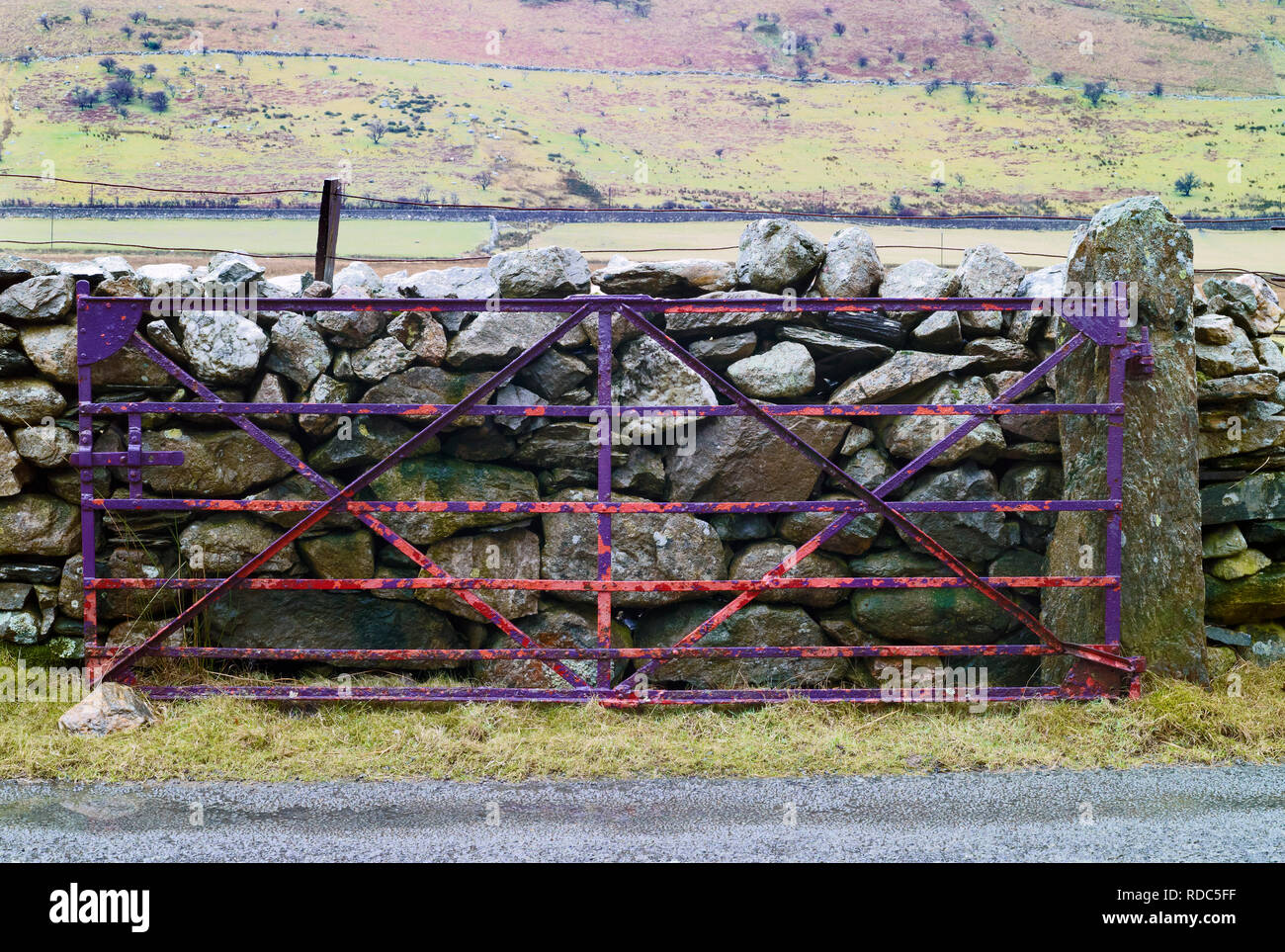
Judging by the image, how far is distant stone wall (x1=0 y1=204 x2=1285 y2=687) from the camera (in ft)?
16.9

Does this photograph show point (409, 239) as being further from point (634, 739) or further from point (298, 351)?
point (634, 739)

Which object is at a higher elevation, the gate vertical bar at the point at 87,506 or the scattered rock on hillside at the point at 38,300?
the scattered rock on hillside at the point at 38,300

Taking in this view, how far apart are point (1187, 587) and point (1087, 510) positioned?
24.4 inches

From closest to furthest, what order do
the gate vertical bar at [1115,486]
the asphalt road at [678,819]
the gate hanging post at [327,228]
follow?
1. the asphalt road at [678,819]
2. the gate vertical bar at [1115,486]
3. the gate hanging post at [327,228]

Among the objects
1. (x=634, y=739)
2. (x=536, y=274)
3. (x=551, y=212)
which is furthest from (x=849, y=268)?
(x=551, y=212)

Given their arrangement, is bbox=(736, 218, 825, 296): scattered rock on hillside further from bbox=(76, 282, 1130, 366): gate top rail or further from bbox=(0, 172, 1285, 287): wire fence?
bbox=(0, 172, 1285, 287): wire fence

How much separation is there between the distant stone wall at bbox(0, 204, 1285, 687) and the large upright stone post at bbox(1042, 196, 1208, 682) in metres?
0.36

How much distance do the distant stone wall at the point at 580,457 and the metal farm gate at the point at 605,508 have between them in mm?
364

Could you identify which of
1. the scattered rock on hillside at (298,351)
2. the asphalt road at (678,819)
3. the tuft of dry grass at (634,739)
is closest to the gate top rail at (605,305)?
the scattered rock on hillside at (298,351)

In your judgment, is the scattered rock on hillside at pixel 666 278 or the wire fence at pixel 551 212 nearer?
the scattered rock on hillside at pixel 666 278

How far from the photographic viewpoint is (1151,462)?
194 inches

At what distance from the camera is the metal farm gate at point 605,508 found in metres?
4.71

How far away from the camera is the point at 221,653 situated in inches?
187

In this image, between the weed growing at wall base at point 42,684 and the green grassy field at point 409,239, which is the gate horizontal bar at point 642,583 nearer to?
the weed growing at wall base at point 42,684
